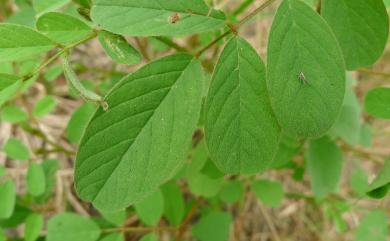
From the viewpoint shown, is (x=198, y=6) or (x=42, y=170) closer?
(x=198, y=6)

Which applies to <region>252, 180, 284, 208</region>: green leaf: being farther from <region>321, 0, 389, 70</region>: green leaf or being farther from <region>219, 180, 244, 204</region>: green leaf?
<region>321, 0, 389, 70</region>: green leaf

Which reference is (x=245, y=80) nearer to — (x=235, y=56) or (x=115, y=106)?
(x=235, y=56)

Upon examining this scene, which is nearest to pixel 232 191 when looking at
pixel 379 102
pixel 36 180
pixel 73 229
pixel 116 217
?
pixel 116 217

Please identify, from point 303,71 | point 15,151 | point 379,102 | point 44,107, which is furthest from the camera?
point 44,107

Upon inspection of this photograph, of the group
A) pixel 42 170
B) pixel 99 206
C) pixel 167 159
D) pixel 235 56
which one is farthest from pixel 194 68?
pixel 42 170

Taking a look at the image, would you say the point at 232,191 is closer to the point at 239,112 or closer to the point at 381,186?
the point at 381,186

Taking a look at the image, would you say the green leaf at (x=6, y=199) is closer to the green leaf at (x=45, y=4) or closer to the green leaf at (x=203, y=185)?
the green leaf at (x=203, y=185)
